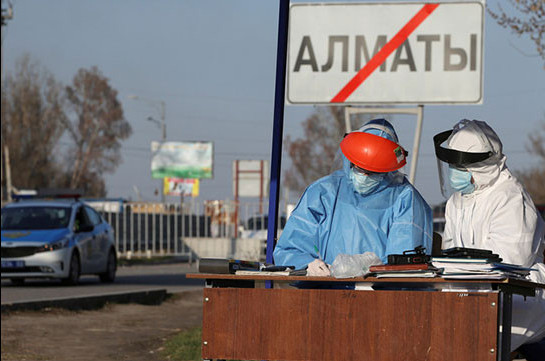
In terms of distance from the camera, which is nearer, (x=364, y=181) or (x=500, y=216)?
(x=364, y=181)

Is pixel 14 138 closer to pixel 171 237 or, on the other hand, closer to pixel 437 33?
pixel 171 237

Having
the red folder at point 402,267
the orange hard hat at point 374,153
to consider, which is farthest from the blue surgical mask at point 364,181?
the red folder at point 402,267

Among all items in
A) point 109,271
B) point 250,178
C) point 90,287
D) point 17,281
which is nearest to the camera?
point 90,287

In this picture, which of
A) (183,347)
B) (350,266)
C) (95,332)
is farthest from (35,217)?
(350,266)

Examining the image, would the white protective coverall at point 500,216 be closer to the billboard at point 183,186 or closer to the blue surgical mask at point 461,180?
the blue surgical mask at point 461,180

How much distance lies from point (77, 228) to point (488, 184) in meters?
16.2

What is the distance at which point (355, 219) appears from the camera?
221 inches

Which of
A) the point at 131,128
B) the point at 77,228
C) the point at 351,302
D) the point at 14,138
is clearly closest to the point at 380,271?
the point at 351,302

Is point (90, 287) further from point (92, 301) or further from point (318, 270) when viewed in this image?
point (318, 270)

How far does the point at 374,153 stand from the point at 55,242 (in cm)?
1567

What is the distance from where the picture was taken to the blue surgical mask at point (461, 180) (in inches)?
227

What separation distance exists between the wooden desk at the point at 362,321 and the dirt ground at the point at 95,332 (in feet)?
20.1

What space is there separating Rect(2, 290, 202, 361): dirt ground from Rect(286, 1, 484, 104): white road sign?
12.0 feet

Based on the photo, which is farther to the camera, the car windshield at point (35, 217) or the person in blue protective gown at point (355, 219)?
the car windshield at point (35, 217)
